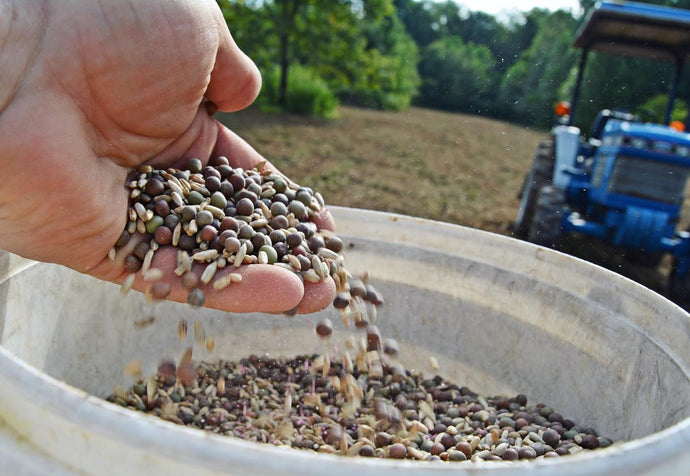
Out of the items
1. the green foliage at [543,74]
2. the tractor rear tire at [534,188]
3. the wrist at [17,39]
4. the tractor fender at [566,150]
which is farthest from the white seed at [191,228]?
the green foliage at [543,74]

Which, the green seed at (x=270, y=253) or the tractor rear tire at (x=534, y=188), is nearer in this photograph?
the green seed at (x=270, y=253)

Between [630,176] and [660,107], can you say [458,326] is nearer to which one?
[630,176]

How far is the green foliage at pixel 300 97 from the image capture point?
1234 centimetres

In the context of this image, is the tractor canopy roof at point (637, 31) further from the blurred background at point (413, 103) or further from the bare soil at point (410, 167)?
the bare soil at point (410, 167)

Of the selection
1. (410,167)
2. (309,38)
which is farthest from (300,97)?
(410,167)

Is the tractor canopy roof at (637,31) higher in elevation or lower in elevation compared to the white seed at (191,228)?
higher

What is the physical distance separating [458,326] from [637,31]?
10.8 ft

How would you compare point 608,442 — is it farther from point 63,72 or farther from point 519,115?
point 519,115

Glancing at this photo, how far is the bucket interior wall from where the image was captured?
1797 mm

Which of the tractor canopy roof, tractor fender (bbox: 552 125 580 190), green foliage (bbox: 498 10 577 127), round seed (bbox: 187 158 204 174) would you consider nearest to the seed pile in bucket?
round seed (bbox: 187 158 204 174)

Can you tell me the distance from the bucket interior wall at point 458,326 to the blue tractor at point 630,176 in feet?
6.97

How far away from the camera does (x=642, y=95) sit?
55.0ft

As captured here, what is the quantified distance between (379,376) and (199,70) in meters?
1.17

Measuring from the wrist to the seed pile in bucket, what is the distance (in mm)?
851
